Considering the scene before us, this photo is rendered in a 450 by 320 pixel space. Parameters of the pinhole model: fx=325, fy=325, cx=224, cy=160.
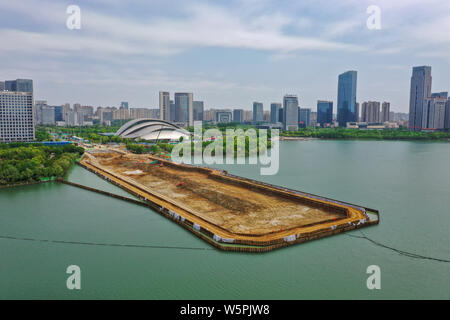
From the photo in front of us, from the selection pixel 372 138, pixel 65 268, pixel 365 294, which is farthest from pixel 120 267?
pixel 372 138

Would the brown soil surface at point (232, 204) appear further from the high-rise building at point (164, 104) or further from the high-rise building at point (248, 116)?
the high-rise building at point (248, 116)

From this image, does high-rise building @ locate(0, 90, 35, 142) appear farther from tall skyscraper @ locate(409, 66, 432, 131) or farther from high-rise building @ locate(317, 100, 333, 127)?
high-rise building @ locate(317, 100, 333, 127)

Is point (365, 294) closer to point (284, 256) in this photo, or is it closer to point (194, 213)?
point (284, 256)

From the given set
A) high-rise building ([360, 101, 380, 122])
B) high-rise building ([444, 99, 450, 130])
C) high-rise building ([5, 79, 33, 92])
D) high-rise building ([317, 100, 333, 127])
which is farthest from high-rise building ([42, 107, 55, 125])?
high-rise building ([444, 99, 450, 130])

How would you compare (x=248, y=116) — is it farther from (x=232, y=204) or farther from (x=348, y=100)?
(x=232, y=204)

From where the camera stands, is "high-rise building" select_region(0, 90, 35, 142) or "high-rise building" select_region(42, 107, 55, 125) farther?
"high-rise building" select_region(42, 107, 55, 125)

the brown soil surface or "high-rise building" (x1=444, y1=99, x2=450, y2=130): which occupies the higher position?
"high-rise building" (x1=444, y1=99, x2=450, y2=130)

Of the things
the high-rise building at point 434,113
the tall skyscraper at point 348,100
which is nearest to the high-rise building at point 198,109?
the tall skyscraper at point 348,100
